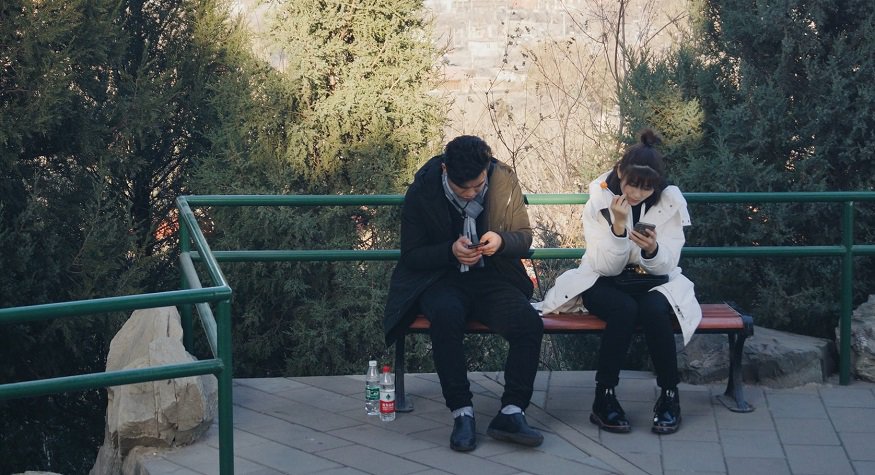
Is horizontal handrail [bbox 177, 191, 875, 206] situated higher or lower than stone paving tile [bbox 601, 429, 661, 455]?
higher

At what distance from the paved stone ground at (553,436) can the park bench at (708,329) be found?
0.28 feet

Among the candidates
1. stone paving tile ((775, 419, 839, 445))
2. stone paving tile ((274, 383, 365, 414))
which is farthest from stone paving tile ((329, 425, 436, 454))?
stone paving tile ((775, 419, 839, 445))

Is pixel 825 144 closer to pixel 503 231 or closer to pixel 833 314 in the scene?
pixel 833 314

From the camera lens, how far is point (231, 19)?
7.87m

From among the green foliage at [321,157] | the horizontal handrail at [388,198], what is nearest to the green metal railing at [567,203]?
the horizontal handrail at [388,198]

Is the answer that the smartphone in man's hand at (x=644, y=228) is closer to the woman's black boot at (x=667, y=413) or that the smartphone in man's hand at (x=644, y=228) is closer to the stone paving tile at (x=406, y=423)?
the woman's black boot at (x=667, y=413)

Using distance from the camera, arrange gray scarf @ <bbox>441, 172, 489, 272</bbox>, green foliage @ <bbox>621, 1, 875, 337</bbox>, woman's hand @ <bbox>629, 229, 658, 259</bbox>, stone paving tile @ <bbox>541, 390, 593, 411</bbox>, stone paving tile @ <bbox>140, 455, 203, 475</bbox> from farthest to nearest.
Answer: green foliage @ <bbox>621, 1, 875, 337</bbox>, stone paving tile @ <bbox>541, 390, 593, 411</bbox>, gray scarf @ <bbox>441, 172, 489, 272</bbox>, woman's hand @ <bbox>629, 229, 658, 259</bbox>, stone paving tile @ <bbox>140, 455, 203, 475</bbox>

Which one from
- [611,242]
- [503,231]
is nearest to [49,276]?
[503,231]

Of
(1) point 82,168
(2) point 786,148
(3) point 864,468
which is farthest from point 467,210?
(1) point 82,168

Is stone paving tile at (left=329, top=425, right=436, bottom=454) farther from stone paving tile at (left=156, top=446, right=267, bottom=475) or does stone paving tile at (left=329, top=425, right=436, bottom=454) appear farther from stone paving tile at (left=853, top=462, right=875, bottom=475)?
stone paving tile at (left=853, top=462, right=875, bottom=475)

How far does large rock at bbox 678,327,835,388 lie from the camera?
5.09 meters

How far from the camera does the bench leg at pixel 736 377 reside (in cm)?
471

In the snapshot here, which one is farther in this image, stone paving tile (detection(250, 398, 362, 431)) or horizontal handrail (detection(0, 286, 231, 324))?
stone paving tile (detection(250, 398, 362, 431))

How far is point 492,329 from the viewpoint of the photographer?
4469mm
